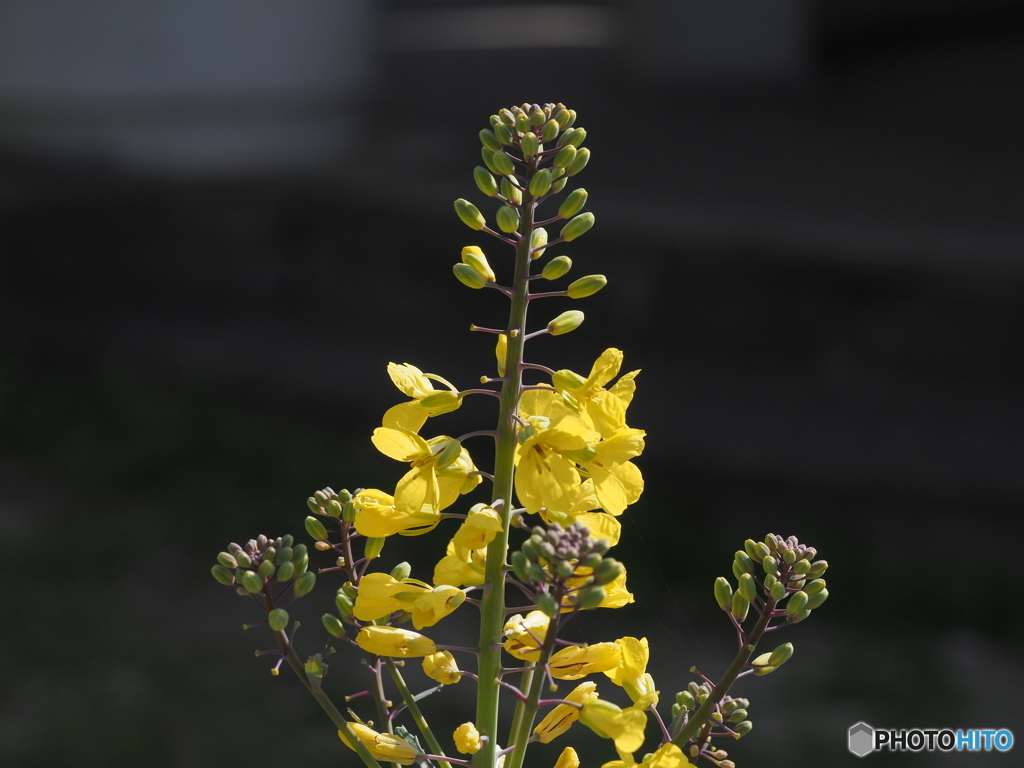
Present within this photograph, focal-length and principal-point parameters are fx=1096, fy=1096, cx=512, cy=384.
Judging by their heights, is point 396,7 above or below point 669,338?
above

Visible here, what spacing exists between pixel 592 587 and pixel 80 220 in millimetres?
5733

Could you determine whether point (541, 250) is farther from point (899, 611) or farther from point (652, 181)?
point (652, 181)

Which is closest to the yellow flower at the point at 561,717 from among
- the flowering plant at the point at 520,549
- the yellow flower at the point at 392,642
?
the flowering plant at the point at 520,549

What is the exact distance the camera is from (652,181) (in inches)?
263

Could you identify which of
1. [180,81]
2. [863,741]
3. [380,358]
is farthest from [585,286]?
[180,81]

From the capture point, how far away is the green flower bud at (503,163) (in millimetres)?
766

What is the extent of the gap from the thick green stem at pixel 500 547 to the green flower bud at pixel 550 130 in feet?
0.33

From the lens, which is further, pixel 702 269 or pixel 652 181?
pixel 652 181

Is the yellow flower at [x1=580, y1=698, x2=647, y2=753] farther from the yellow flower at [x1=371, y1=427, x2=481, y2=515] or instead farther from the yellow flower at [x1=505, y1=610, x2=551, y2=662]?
the yellow flower at [x1=371, y1=427, x2=481, y2=515]

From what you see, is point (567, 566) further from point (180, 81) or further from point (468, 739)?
point (180, 81)

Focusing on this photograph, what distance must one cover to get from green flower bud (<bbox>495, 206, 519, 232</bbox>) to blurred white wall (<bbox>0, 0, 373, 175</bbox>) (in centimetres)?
581

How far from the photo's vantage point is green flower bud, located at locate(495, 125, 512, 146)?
80 centimetres

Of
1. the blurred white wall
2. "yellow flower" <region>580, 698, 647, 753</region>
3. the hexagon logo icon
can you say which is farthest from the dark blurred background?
"yellow flower" <region>580, 698, 647, 753</region>

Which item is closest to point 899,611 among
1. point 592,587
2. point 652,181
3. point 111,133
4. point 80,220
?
point 592,587
